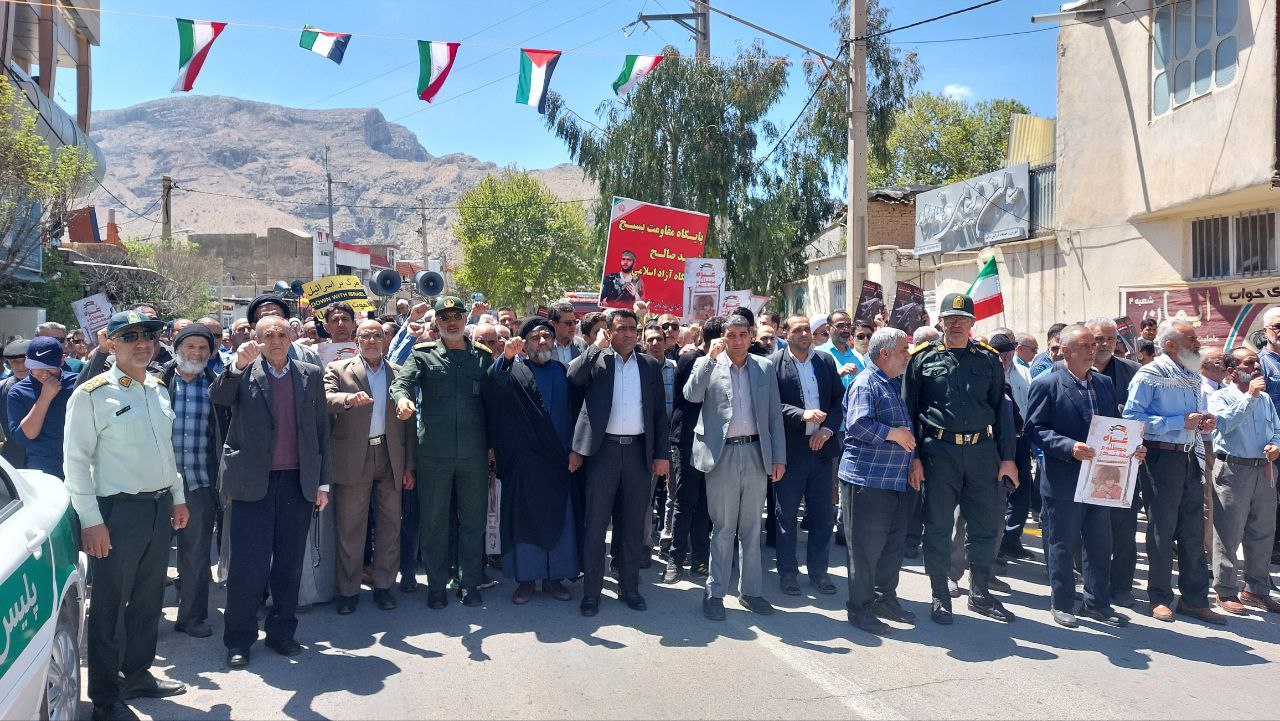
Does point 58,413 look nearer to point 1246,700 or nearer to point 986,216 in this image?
point 1246,700

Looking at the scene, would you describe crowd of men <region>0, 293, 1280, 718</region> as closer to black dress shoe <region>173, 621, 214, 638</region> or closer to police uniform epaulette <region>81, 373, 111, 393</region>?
black dress shoe <region>173, 621, 214, 638</region>

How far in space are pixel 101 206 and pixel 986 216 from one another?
190094 millimetres

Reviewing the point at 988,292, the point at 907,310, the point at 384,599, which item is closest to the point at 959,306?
the point at 384,599

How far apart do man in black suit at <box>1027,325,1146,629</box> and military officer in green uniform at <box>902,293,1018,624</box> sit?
291 millimetres

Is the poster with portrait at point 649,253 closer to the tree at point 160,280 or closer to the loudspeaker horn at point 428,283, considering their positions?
the loudspeaker horn at point 428,283

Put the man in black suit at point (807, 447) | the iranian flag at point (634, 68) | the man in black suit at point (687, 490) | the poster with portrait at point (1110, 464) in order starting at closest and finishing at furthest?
1. the poster with portrait at point (1110, 464)
2. the man in black suit at point (807, 447)
3. the man in black suit at point (687, 490)
4. the iranian flag at point (634, 68)

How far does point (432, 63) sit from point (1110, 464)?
31.7 ft

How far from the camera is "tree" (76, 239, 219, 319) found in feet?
82.0

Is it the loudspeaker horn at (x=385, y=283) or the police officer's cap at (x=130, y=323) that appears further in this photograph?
the loudspeaker horn at (x=385, y=283)

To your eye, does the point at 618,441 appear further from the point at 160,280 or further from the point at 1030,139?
the point at 160,280

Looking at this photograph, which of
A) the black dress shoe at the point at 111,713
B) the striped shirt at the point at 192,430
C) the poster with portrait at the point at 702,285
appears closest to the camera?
the black dress shoe at the point at 111,713

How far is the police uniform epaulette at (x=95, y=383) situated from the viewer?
4207 millimetres

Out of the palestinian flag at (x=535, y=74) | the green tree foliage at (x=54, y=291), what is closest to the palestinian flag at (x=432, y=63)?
the palestinian flag at (x=535, y=74)

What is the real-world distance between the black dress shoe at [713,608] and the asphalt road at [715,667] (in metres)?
0.06
